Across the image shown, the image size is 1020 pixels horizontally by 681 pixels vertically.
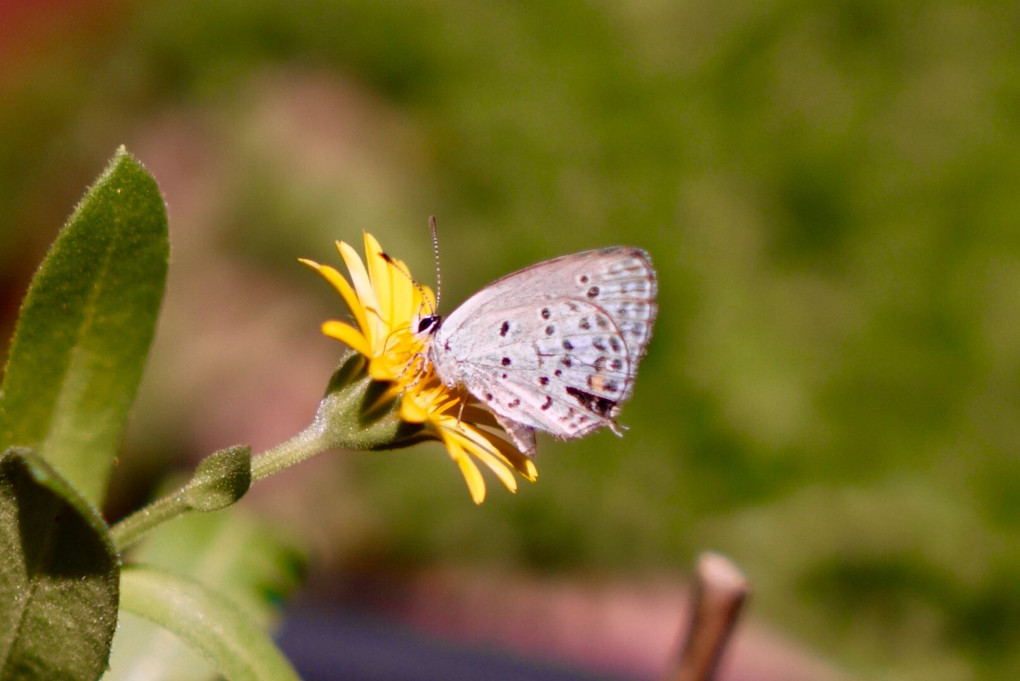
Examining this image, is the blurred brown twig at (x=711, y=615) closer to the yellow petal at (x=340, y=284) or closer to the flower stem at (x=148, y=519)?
the yellow petal at (x=340, y=284)

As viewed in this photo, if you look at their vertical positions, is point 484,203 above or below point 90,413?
above

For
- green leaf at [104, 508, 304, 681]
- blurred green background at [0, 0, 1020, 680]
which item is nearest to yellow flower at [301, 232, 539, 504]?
green leaf at [104, 508, 304, 681]

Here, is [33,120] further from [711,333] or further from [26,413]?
[26,413]

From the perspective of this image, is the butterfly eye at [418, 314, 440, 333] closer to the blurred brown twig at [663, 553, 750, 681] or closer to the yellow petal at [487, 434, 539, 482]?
the yellow petal at [487, 434, 539, 482]

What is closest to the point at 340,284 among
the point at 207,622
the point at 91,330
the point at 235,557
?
the point at 91,330

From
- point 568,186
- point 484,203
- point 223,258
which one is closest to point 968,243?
point 568,186

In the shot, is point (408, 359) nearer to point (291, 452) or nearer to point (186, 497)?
point (291, 452)

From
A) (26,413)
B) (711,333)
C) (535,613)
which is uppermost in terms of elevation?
(711,333)
